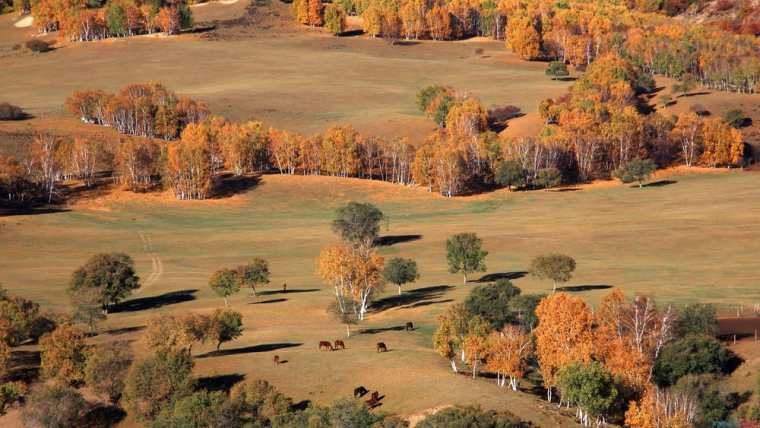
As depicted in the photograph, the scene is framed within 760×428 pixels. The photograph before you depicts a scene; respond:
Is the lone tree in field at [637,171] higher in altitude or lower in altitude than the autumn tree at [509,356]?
lower

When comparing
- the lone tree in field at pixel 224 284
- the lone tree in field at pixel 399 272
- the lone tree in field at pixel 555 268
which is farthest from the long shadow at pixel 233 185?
the lone tree in field at pixel 555 268

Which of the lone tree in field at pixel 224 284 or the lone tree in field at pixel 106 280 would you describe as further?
the lone tree in field at pixel 224 284

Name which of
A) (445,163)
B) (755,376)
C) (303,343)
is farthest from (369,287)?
(445,163)

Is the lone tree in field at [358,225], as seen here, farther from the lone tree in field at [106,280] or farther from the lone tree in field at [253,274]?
the lone tree in field at [106,280]

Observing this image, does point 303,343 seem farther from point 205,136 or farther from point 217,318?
point 205,136

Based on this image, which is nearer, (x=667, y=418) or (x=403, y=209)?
(x=667, y=418)

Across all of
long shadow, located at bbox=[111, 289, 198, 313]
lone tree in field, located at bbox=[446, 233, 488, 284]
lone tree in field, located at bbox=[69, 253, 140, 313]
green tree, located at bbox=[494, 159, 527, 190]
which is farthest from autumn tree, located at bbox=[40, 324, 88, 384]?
green tree, located at bbox=[494, 159, 527, 190]

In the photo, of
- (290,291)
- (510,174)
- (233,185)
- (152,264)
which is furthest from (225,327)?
(510,174)

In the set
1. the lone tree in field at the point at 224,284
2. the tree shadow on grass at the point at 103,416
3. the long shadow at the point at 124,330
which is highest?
the lone tree in field at the point at 224,284
